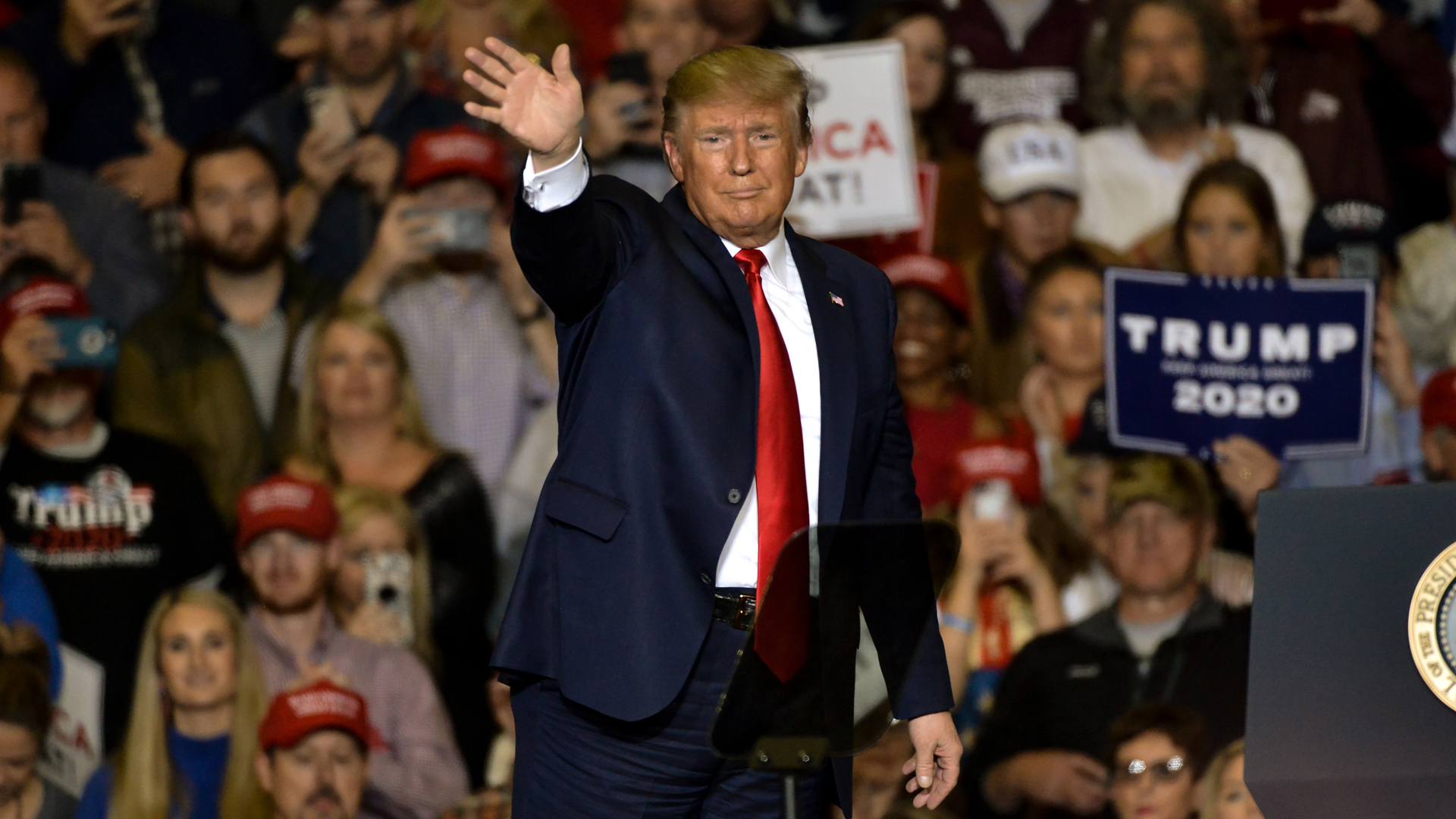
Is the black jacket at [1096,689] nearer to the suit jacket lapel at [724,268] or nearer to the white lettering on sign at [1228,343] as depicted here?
the white lettering on sign at [1228,343]

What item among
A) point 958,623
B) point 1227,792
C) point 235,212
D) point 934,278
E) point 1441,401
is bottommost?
point 1227,792

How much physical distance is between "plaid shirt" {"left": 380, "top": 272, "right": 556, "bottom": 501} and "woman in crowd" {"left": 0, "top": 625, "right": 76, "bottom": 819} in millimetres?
1138

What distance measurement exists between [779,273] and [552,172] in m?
0.39

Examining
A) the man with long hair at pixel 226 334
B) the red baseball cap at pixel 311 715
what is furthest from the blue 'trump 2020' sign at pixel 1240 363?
the man with long hair at pixel 226 334

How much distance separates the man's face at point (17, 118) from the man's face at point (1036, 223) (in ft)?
8.77

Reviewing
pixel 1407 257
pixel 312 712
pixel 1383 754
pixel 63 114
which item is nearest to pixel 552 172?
pixel 1383 754

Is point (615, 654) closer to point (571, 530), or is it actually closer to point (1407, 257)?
point (571, 530)

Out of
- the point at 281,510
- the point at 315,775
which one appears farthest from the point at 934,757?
the point at 281,510

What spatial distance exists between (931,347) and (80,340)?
221cm

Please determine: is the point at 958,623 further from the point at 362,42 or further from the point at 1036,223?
the point at 362,42

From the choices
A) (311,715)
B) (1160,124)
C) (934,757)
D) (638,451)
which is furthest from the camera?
(1160,124)

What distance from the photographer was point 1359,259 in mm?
5105

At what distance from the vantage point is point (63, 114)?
16.7ft

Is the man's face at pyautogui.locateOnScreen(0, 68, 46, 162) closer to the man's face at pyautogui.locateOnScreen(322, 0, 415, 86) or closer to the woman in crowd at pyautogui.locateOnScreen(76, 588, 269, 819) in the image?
the man's face at pyautogui.locateOnScreen(322, 0, 415, 86)
